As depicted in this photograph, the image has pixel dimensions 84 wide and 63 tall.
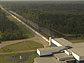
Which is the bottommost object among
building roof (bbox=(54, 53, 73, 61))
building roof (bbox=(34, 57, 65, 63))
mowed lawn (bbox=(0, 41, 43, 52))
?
mowed lawn (bbox=(0, 41, 43, 52))

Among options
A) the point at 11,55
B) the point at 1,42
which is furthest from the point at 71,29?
the point at 11,55

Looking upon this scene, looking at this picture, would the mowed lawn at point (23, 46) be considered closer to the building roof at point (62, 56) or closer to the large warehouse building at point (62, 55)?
the large warehouse building at point (62, 55)

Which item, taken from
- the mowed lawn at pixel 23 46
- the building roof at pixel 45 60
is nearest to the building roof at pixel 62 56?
the building roof at pixel 45 60

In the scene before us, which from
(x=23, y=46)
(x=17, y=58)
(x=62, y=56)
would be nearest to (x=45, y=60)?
(x=62, y=56)

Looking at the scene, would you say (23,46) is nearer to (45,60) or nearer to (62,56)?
(45,60)

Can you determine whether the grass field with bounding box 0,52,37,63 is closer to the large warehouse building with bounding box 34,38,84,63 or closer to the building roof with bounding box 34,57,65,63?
the large warehouse building with bounding box 34,38,84,63

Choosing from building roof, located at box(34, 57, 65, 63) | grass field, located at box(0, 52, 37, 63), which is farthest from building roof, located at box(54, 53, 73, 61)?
grass field, located at box(0, 52, 37, 63)

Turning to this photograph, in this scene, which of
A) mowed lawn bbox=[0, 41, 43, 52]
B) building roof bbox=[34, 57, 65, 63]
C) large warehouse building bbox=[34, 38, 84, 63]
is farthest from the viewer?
mowed lawn bbox=[0, 41, 43, 52]

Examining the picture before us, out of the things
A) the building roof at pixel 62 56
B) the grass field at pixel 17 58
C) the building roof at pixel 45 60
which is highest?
the building roof at pixel 62 56
